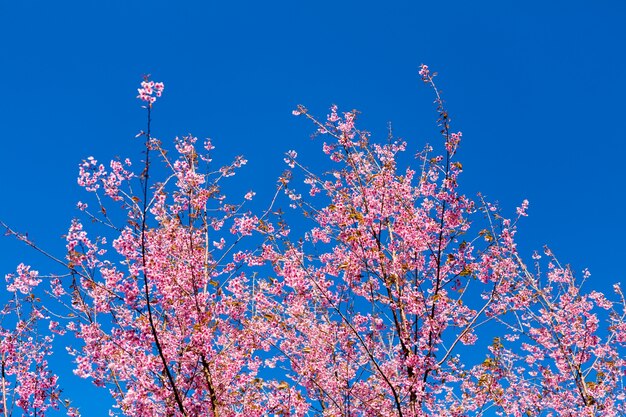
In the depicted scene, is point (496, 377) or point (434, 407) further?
point (496, 377)

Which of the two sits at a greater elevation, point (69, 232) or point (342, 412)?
point (69, 232)

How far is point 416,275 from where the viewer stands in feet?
26.3

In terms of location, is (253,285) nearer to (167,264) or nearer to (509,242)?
(167,264)

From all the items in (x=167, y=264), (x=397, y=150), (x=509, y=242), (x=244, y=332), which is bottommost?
(x=244, y=332)

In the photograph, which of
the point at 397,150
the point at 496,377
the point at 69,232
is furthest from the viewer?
the point at 397,150

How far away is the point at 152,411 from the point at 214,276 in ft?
6.67

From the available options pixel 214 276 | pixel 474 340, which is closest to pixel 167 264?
pixel 214 276

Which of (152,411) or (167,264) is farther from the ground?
(167,264)

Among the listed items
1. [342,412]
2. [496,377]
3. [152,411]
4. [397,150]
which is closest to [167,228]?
[152,411]

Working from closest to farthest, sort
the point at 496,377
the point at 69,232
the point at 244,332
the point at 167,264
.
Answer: the point at 69,232, the point at 167,264, the point at 244,332, the point at 496,377

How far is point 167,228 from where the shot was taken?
308 inches

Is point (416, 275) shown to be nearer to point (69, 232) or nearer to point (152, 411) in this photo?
point (152, 411)

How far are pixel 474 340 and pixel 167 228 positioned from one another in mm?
5176

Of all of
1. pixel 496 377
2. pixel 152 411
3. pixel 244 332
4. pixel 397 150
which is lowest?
pixel 152 411
